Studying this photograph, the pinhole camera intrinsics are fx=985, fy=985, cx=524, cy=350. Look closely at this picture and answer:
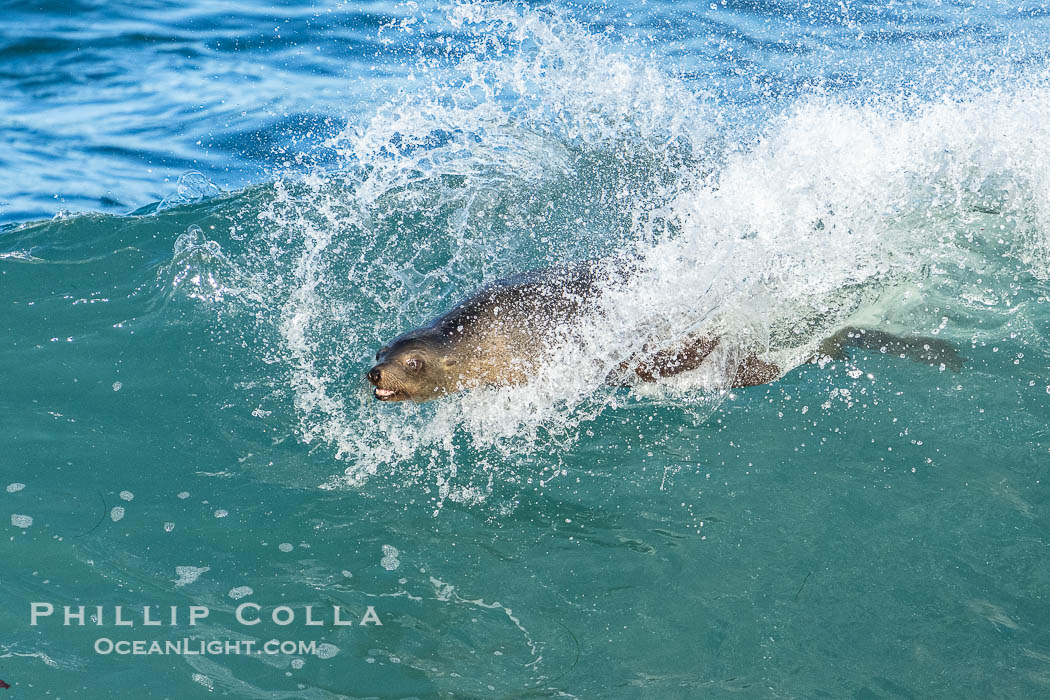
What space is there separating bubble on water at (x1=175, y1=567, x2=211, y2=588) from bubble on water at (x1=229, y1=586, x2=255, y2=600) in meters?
0.22

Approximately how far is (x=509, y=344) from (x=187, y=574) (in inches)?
81.1

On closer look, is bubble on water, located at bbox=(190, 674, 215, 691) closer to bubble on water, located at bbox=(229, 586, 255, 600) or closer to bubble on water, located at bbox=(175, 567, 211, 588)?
bubble on water, located at bbox=(229, 586, 255, 600)

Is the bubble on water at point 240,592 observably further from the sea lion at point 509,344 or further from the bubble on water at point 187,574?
the sea lion at point 509,344

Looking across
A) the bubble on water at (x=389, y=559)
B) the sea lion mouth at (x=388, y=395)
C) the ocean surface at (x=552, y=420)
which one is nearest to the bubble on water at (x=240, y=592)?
the ocean surface at (x=552, y=420)

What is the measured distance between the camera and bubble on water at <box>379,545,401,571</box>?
15.6 feet

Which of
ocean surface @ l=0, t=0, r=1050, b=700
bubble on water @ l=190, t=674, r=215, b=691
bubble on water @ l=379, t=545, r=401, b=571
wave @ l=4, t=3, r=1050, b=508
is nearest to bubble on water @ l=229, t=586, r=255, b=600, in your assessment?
ocean surface @ l=0, t=0, r=1050, b=700

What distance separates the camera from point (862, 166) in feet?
22.2

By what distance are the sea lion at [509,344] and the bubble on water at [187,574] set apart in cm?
124

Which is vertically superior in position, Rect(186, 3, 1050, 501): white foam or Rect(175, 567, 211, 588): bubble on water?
Rect(186, 3, 1050, 501): white foam

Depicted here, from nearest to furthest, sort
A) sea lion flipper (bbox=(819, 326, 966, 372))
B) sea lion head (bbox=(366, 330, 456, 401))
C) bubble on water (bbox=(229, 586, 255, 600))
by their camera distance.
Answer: bubble on water (bbox=(229, 586, 255, 600)), sea lion head (bbox=(366, 330, 456, 401)), sea lion flipper (bbox=(819, 326, 966, 372))

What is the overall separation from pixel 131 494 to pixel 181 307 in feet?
6.09

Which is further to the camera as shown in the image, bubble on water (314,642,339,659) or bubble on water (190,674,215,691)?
bubble on water (314,642,339,659)

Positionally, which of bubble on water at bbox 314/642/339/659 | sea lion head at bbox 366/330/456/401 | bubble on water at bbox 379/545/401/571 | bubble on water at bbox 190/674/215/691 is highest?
sea lion head at bbox 366/330/456/401

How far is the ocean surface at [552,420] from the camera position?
14.3 feet
